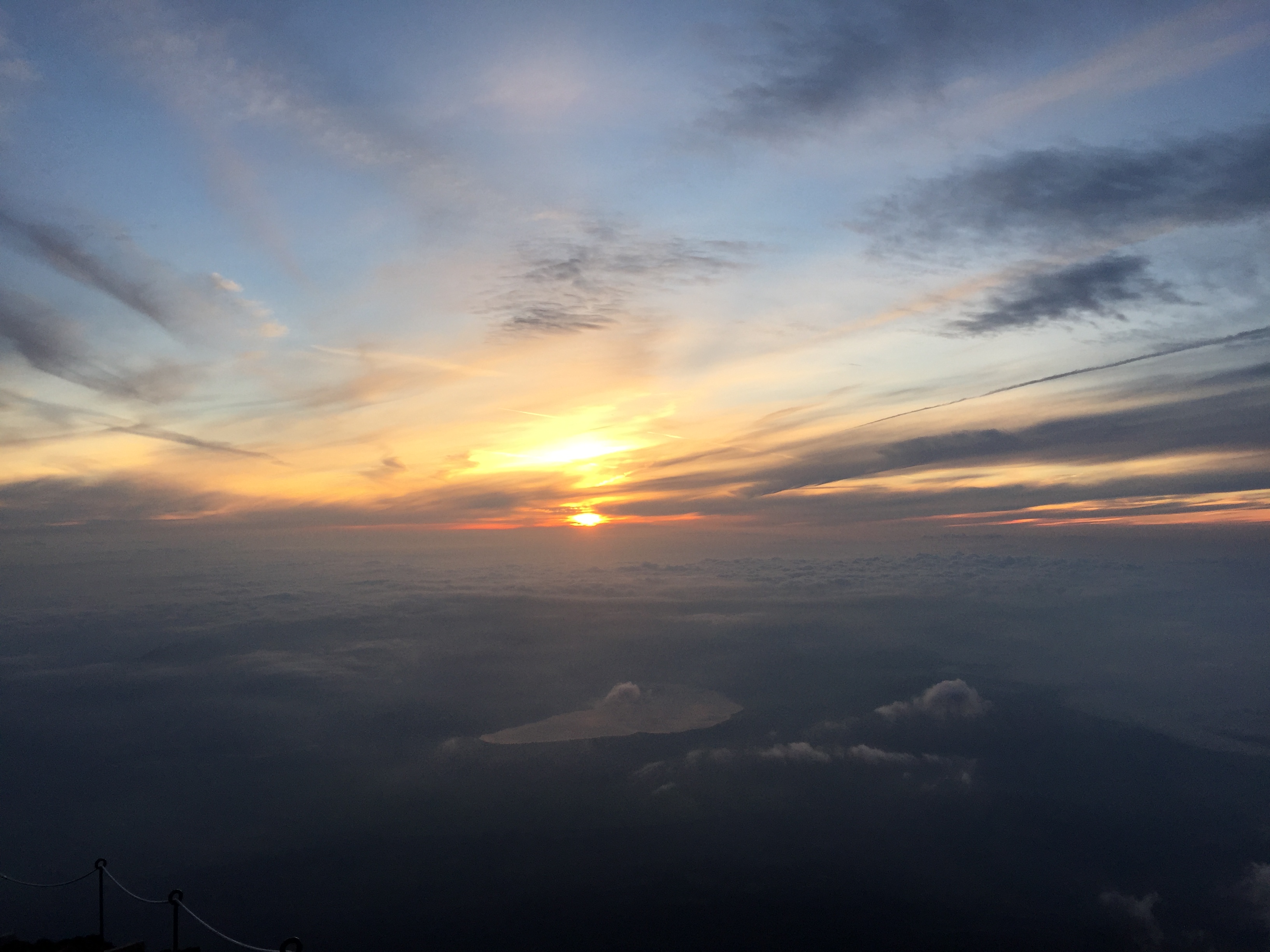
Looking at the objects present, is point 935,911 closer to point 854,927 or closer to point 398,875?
point 854,927

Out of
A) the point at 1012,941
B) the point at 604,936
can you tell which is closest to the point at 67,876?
the point at 604,936

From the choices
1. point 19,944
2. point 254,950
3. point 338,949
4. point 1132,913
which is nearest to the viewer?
point 254,950

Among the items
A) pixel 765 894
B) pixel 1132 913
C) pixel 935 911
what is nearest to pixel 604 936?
pixel 765 894

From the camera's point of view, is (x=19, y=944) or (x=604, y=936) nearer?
(x=19, y=944)

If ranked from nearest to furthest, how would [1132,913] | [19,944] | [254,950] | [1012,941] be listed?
1. [254,950]
2. [19,944]
3. [1012,941]
4. [1132,913]

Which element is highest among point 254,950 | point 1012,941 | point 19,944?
point 254,950

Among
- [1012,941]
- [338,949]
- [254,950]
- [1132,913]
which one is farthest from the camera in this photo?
[1132,913]

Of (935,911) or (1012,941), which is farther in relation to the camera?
(935,911)

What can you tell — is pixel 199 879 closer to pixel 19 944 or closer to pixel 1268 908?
pixel 19 944

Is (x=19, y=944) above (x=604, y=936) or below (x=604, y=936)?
above
